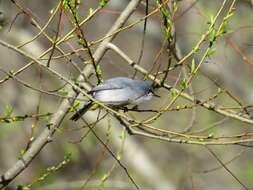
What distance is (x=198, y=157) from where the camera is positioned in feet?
31.8

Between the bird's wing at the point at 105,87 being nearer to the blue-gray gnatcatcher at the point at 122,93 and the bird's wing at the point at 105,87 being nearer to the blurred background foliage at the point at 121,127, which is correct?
the blue-gray gnatcatcher at the point at 122,93

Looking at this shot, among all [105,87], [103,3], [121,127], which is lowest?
[103,3]

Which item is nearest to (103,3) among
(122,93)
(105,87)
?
(105,87)

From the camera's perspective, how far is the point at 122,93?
4223 mm

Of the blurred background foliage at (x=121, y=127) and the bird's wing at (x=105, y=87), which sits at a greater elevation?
the blurred background foliage at (x=121, y=127)

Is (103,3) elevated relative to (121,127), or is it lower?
lower

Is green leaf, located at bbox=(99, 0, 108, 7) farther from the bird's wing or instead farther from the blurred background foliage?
the blurred background foliage

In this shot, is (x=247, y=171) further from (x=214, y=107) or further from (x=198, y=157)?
(x=214, y=107)

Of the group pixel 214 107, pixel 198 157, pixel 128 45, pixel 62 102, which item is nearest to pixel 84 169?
pixel 198 157

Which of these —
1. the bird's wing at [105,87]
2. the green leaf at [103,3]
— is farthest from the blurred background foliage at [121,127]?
the green leaf at [103,3]

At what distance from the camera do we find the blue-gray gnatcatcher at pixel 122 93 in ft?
13.2

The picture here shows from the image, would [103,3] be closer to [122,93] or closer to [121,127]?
[122,93]

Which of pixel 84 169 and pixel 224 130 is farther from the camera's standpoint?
pixel 84 169

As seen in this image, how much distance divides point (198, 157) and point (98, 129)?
2.23 m
